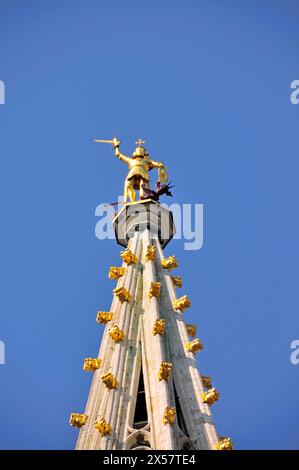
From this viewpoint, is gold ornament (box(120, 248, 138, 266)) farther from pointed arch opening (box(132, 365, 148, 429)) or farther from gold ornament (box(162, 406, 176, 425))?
gold ornament (box(162, 406, 176, 425))

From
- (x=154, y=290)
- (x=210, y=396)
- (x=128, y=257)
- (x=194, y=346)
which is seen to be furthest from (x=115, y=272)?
(x=210, y=396)

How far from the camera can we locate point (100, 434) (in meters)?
31.7

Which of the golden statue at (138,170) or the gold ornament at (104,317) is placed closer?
the gold ornament at (104,317)

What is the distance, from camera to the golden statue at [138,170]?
4916 centimetres

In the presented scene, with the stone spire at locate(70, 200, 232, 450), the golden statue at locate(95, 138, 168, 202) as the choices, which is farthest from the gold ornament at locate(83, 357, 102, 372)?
the golden statue at locate(95, 138, 168, 202)

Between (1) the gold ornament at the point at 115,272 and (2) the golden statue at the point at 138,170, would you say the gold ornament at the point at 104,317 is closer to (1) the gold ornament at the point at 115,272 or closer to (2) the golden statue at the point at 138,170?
(1) the gold ornament at the point at 115,272

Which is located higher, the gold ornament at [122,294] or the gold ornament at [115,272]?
the gold ornament at [115,272]

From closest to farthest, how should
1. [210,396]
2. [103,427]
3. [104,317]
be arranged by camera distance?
[103,427] < [210,396] < [104,317]

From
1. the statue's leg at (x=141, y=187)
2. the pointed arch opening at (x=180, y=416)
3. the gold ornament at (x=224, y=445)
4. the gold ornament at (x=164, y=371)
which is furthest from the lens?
the statue's leg at (x=141, y=187)

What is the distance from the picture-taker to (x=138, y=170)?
49.9 meters

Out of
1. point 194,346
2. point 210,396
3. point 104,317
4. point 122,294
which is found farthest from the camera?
point 104,317

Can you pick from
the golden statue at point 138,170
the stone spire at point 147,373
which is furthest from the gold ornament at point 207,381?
the golden statue at point 138,170

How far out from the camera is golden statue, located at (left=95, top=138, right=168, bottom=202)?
49.2 m

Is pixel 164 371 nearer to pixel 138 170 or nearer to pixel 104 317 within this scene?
pixel 104 317
